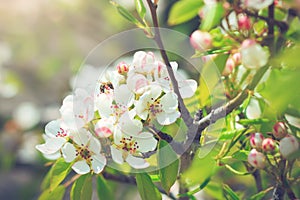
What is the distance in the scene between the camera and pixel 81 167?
947 mm

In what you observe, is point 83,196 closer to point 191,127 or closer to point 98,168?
point 98,168

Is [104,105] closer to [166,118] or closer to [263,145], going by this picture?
[166,118]

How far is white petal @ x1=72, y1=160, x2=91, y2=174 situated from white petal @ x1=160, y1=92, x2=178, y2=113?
15 centimetres

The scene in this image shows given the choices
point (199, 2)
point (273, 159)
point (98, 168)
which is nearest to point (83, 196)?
point (98, 168)

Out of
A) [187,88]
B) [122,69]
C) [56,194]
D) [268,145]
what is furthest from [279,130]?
[56,194]

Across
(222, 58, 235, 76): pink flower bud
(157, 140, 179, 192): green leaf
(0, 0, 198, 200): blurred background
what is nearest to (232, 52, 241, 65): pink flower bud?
(222, 58, 235, 76): pink flower bud

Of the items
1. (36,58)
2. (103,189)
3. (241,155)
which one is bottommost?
(36,58)

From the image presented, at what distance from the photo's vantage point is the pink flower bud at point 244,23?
0.98 meters

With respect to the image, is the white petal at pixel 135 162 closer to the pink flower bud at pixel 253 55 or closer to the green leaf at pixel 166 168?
the green leaf at pixel 166 168

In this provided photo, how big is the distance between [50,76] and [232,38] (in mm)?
1788

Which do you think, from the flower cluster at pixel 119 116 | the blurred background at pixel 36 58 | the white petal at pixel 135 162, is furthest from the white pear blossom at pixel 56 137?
the blurred background at pixel 36 58

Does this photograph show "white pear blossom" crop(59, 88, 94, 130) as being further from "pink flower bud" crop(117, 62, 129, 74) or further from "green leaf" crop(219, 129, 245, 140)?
"green leaf" crop(219, 129, 245, 140)

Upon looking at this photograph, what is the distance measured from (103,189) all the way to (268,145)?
426 mm

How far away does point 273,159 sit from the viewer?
3.25 feet
